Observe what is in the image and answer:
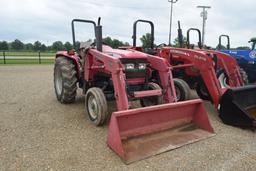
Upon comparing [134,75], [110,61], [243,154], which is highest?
[110,61]

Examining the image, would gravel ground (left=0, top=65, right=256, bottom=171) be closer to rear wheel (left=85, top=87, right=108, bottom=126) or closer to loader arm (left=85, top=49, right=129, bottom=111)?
rear wheel (left=85, top=87, right=108, bottom=126)

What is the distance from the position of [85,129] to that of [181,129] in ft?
5.41

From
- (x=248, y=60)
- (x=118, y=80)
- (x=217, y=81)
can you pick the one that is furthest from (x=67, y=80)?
(x=248, y=60)

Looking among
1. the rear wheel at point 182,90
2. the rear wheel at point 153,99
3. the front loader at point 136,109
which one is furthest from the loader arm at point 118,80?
the rear wheel at point 182,90

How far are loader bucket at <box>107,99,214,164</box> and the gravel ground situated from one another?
0.12m

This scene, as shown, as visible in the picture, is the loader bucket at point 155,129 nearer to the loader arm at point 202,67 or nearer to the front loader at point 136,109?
the front loader at point 136,109

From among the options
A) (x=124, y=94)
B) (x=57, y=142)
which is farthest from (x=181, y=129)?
(x=57, y=142)

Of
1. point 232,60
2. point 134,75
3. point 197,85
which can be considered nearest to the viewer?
point 134,75

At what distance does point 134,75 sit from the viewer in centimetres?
421

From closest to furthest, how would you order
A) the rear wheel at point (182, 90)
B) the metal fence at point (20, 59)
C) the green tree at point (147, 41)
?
the rear wheel at point (182, 90), the green tree at point (147, 41), the metal fence at point (20, 59)

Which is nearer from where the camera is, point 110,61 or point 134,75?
point 110,61

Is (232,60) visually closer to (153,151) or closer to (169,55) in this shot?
(169,55)

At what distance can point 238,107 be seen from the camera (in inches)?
157

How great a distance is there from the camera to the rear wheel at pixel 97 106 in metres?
3.78
